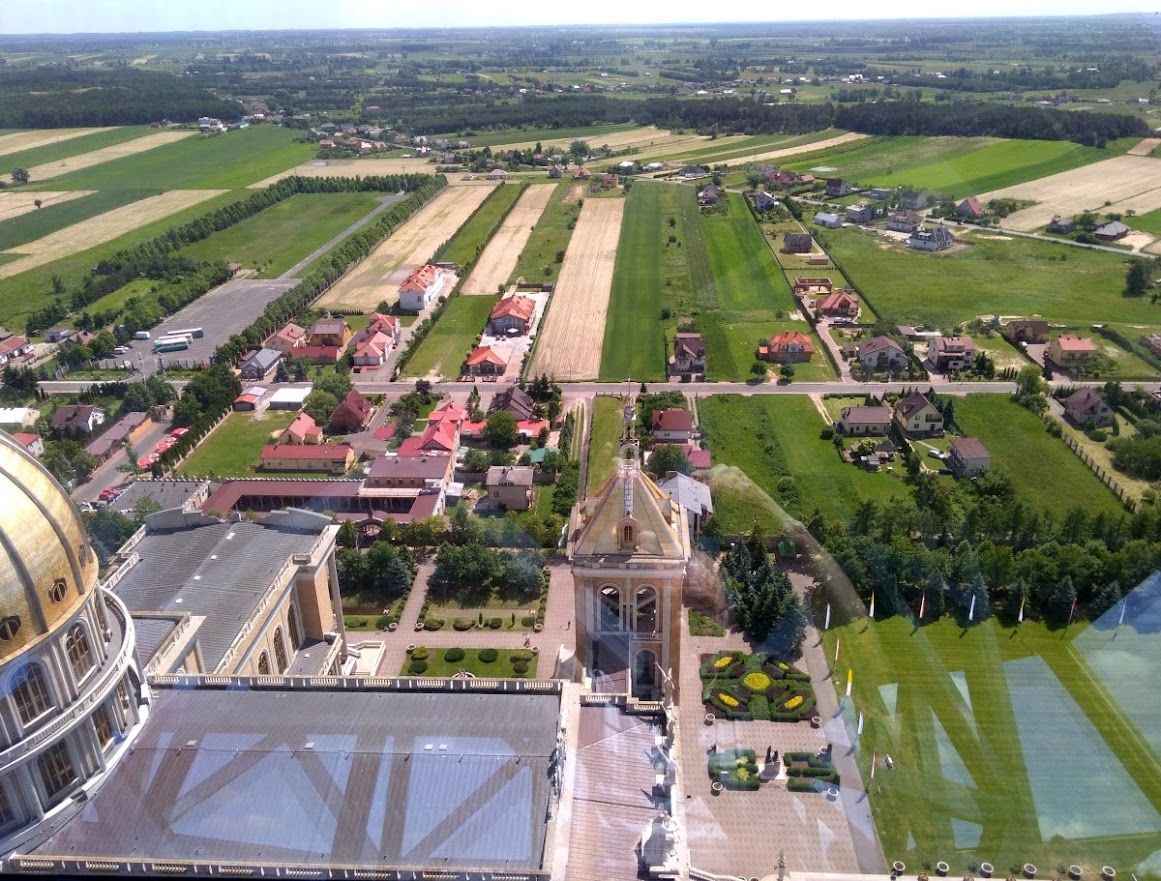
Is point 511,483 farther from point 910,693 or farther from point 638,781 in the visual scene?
point 638,781

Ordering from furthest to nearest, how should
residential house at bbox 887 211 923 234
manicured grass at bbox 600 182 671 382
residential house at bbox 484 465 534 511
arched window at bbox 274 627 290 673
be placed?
residential house at bbox 887 211 923 234
manicured grass at bbox 600 182 671 382
residential house at bbox 484 465 534 511
arched window at bbox 274 627 290 673

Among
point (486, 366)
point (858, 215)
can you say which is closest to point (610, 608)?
point (486, 366)

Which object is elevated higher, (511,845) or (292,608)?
(511,845)

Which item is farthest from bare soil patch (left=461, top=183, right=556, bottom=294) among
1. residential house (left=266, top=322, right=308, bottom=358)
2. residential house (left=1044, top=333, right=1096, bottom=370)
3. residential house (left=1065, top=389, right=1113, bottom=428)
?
residential house (left=1065, top=389, right=1113, bottom=428)

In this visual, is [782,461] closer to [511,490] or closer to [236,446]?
[511,490]

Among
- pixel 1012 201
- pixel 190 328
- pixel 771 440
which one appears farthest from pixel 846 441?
pixel 1012 201

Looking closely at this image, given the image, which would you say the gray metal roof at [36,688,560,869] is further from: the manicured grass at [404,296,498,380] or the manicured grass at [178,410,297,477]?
the manicured grass at [404,296,498,380]

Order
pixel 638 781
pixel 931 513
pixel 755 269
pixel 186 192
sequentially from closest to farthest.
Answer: pixel 638 781 < pixel 931 513 < pixel 755 269 < pixel 186 192
